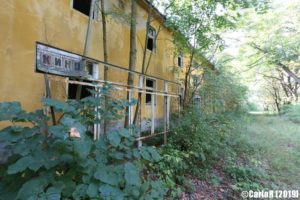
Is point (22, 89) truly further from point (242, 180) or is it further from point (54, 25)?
point (242, 180)

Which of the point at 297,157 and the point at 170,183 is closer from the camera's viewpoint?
the point at 170,183

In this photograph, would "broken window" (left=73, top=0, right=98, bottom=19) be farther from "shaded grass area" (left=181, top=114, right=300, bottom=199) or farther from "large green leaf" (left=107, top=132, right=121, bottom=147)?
"large green leaf" (left=107, top=132, right=121, bottom=147)

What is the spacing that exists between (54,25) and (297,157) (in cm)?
808

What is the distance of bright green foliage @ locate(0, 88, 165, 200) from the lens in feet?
7.98

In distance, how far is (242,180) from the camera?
6277mm

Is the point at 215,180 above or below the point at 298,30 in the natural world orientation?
below

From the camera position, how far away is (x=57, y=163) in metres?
2.55

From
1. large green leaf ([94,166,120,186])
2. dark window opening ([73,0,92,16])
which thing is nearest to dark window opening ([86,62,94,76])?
dark window opening ([73,0,92,16])

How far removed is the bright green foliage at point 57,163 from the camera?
2432 millimetres

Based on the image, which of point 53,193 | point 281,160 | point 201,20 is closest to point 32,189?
point 53,193

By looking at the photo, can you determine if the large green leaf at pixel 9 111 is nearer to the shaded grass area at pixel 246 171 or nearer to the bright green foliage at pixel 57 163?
the bright green foliage at pixel 57 163

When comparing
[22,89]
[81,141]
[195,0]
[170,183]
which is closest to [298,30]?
[195,0]

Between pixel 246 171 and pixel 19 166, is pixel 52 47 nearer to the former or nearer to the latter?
pixel 19 166

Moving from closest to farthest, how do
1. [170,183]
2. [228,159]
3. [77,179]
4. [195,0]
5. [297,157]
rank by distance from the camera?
1. [77,179]
2. [170,183]
3. [228,159]
4. [297,157]
5. [195,0]
